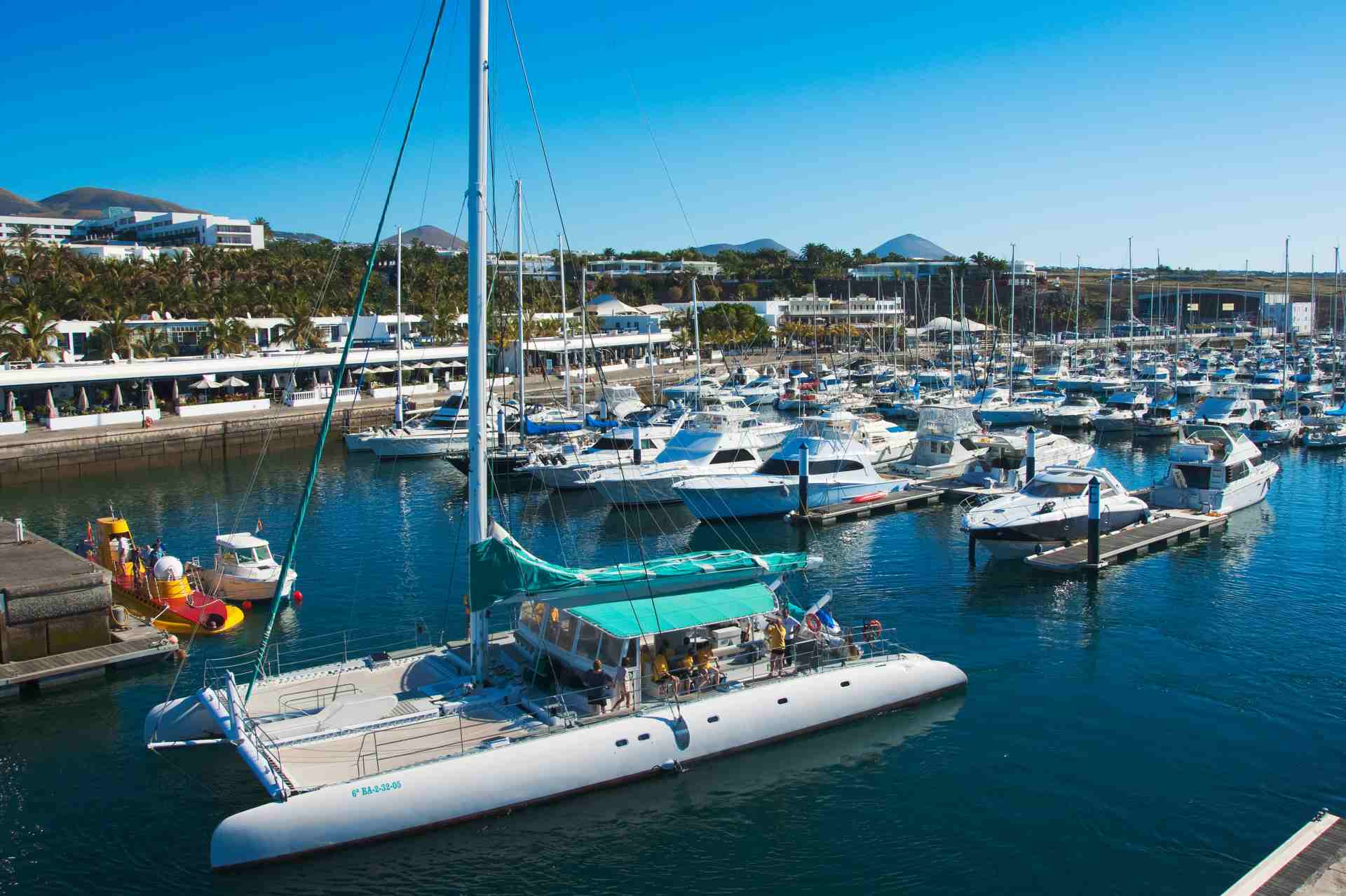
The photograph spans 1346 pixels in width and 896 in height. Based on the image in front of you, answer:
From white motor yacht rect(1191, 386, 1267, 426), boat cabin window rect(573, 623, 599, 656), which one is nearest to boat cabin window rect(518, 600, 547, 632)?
boat cabin window rect(573, 623, 599, 656)

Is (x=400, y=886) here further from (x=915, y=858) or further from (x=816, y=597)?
(x=816, y=597)

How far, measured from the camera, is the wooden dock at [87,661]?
2480 centimetres

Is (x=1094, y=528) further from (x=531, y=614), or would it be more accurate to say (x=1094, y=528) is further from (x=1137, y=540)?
(x=531, y=614)

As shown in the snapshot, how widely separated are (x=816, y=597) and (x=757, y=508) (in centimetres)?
1247

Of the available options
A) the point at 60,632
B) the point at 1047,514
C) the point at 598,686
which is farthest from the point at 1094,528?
the point at 60,632

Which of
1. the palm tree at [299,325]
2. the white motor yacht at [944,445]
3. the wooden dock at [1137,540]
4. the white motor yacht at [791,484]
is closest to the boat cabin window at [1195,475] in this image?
the wooden dock at [1137,540]

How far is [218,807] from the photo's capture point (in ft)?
63.8

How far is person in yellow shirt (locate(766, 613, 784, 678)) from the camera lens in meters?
22.2

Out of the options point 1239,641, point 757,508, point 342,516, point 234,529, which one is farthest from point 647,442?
point 1239,641

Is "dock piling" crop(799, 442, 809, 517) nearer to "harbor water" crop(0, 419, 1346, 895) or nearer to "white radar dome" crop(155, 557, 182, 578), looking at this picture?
"harbor water" crop(0, 419, 1346, 895)

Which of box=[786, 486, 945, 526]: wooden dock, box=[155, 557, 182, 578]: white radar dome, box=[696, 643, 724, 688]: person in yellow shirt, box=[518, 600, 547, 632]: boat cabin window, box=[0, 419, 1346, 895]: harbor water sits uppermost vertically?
box=[518, 600, 547, 632]: boat cabin window

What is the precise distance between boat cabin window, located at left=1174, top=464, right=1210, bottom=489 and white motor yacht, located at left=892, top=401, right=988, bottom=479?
1050 cm

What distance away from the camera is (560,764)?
19078mm

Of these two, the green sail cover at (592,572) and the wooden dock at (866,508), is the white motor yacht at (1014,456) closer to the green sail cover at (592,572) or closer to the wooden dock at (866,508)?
the wooden dock at (866,508)
